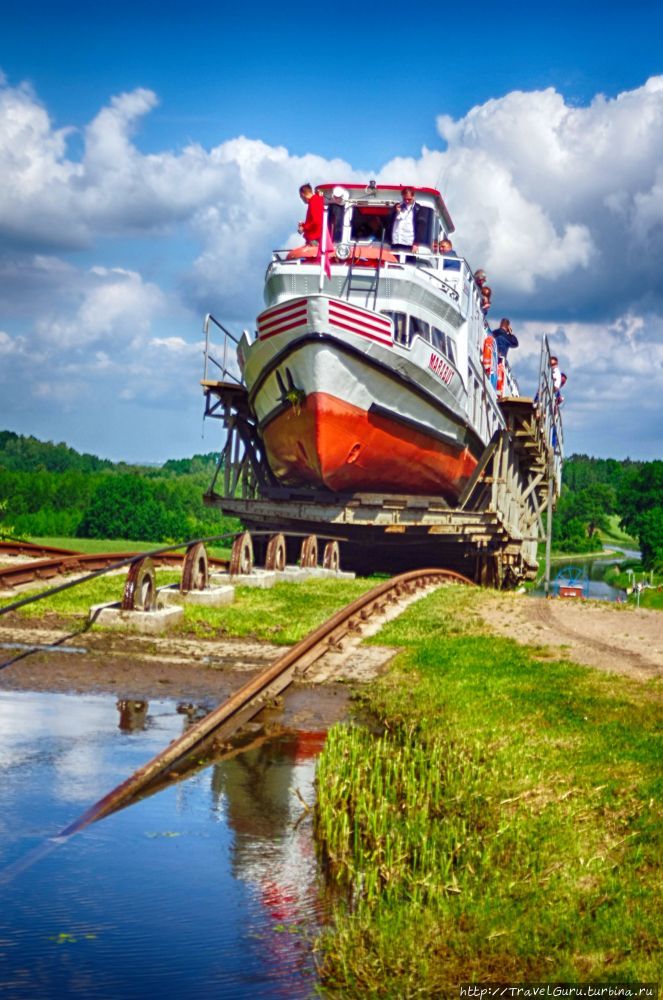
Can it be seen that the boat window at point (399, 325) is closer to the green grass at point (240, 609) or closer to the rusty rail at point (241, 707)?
the green grass at point (240, 609)

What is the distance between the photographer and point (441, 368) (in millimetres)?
27016

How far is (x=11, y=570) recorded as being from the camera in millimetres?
16125

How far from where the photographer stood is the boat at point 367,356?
1008 inches

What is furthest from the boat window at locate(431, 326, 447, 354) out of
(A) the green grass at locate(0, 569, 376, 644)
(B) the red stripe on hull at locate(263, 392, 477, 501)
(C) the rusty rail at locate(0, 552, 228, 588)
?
(C) the rusty rail at locate(0, 552, 228, 588)

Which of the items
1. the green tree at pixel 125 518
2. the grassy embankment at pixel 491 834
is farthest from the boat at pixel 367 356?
the green tree at pixel 125 518

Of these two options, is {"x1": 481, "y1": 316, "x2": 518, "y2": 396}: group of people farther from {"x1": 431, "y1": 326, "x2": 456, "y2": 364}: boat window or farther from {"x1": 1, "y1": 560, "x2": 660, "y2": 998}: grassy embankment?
{"x1": 1, "y1": 560, "x2": 660, "y2": 998}: grassy embankment

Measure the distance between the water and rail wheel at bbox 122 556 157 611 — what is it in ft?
16.8

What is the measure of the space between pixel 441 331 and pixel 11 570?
47.9 ft

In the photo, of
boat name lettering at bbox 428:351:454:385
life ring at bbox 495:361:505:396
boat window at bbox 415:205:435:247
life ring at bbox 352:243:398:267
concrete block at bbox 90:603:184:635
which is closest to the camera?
concrete block at bbox 90:603:184:635

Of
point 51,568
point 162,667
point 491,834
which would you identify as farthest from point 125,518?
point 491,834

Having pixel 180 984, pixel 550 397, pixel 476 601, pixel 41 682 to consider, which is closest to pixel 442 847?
pixel 180 984

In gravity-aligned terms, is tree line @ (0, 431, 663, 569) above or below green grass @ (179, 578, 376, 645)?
above

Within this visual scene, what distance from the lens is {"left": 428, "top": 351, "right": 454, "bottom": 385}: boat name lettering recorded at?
26.5m

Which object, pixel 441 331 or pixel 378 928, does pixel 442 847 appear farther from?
pixel 441 331
